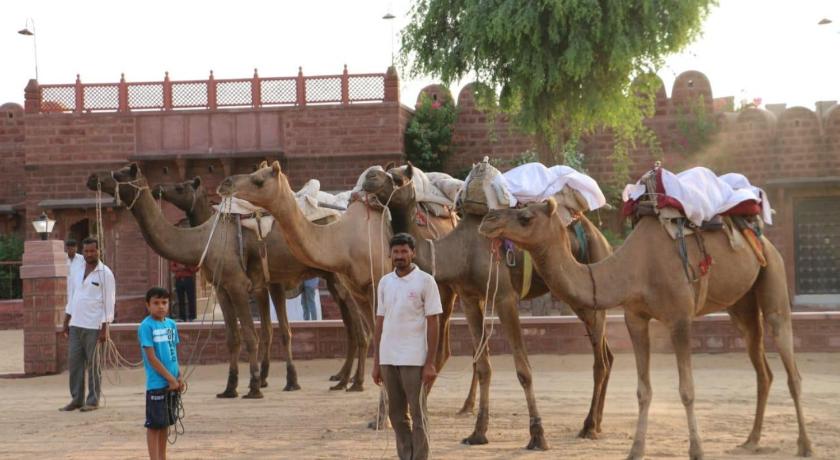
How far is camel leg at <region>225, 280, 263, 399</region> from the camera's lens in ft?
41.9

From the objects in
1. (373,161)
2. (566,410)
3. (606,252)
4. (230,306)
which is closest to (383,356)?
(606,252)

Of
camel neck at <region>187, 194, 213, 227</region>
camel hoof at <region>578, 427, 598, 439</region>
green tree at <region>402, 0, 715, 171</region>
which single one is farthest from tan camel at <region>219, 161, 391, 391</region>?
green tree at <region>402, 0, 715, 171</region>

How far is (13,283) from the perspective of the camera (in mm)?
27688

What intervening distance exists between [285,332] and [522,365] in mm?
5667

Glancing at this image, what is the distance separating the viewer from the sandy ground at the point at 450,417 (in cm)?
891

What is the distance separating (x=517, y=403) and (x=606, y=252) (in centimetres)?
235

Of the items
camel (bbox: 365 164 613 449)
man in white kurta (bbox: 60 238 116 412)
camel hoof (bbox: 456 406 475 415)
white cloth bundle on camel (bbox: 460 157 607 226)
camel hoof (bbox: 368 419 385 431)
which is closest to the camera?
camel (bbox: 365 164 613 449)

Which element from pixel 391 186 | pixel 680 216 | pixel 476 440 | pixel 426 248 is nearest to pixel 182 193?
pixel 391 186

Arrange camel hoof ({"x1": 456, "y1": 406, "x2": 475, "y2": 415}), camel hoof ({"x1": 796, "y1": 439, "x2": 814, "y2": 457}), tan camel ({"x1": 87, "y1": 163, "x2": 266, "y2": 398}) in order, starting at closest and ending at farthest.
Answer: camel hoof ({"x1": 796, "y1": 439, "x2": 814, "y2": 457}), camel hoof ({"x1": 456, "y1": 406, "x2": 475, "y2": 415}), tan camel ({"x1": 87, "y1": 163, "x2": 266, "y2": 398})

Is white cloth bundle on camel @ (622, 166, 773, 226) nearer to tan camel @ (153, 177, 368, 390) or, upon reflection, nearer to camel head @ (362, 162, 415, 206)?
camel head @ (362, 162, 415, 206)

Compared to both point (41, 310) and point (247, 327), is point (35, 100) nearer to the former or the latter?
point (41, 310)

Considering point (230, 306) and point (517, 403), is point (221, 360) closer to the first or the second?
point (230, 306)

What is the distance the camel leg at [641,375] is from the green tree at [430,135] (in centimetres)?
1884

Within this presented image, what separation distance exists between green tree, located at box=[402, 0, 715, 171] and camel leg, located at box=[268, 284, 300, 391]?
26.0ft
